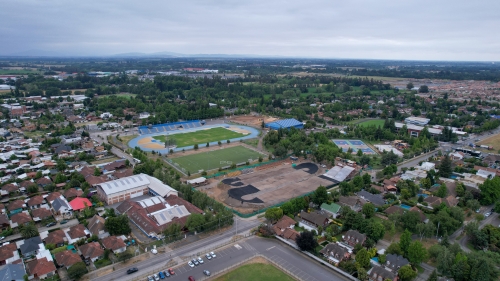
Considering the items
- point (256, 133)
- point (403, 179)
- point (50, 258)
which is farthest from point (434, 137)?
point (50, 258)

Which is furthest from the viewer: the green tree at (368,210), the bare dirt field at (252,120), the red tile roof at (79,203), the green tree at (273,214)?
the bare dirt field at (252,120)

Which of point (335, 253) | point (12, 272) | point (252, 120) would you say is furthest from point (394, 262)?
point (252, 120)

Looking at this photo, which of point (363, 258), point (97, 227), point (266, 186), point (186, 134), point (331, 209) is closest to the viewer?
point (363, 258)

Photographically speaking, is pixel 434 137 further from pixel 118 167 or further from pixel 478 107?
pixel 118 167

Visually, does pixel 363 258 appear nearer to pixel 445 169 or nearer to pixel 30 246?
pixel 445 169

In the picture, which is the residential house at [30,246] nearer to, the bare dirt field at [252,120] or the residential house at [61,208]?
the residential house at [61,208]

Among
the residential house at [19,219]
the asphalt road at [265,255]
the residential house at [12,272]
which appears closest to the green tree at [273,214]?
the asphalt road at [265,255]

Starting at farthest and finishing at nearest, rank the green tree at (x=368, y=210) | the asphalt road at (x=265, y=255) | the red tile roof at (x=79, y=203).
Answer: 1. the red tile roof at (x=79, y=203)
2. the green tree at (x=368, y=210)
3. the asphalt road at (x=265, y=255)
